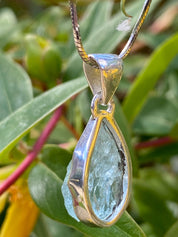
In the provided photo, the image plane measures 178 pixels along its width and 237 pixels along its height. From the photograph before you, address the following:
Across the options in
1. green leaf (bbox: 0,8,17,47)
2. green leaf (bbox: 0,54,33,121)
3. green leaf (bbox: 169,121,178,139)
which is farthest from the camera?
green leaf (bbox: 0,8,17,47)

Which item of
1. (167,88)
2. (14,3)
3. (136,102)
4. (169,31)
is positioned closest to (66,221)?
(136,102)

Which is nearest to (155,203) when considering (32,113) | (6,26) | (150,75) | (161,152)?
(161,152)

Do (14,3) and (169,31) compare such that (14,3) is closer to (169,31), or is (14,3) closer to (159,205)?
(169,31)

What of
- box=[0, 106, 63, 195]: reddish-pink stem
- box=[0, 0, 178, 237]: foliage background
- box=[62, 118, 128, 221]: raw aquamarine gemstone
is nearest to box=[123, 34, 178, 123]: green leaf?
box=[0, 0, 178, 237]: foliage background

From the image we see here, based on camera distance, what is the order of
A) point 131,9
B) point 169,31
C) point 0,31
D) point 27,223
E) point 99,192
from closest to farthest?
point 99,192, point 27,223, point 131,9, point 0,31, point 169,31

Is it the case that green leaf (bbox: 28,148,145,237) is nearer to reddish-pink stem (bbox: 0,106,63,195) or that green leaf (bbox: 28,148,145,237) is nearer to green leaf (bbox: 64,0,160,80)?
reddish-pink stem (bbox: 0,106,63,195)

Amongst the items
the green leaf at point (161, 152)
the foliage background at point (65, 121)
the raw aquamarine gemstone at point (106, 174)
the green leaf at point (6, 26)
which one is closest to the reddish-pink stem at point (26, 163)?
the foliage background at point (65, 121)

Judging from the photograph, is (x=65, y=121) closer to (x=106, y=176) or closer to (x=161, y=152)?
(x=161, y=152)
